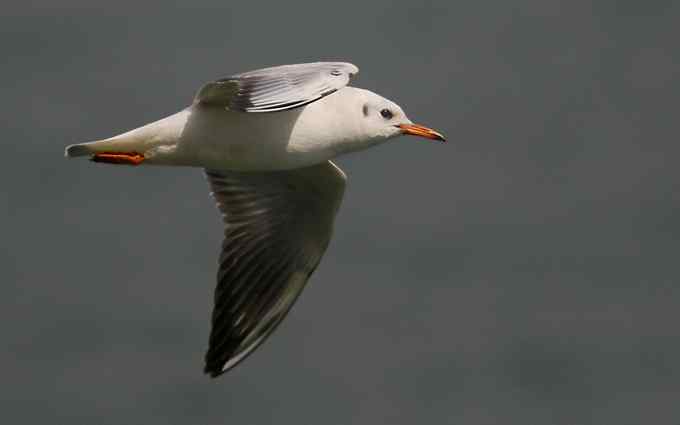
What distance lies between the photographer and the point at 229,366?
27.2ft

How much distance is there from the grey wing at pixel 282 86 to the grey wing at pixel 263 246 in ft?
4.70

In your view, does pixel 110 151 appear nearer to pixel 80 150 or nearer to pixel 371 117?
pixel 80 150

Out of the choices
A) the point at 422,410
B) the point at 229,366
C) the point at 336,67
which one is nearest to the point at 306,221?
the point at 229,366

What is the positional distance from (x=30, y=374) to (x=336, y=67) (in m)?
11.1

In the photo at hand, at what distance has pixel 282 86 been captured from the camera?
657cm

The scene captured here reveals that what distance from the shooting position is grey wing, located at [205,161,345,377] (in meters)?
8.33

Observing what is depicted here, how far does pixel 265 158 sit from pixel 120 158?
2.25 ft

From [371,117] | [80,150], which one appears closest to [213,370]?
[80,150]

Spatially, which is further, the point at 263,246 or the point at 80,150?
the point at 263,246

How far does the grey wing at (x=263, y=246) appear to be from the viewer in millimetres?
8328

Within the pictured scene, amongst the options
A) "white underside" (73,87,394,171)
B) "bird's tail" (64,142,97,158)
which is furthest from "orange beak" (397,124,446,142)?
"bird's tail" (64,142,97,158)

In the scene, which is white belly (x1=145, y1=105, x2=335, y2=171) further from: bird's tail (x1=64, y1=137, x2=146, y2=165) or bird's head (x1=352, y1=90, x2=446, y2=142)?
bird's head (x1=352, y1=90, x2=446, y2=142)

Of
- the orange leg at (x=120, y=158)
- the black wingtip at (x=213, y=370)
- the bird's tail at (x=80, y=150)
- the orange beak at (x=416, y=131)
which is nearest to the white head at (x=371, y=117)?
the orange beak at (x=416, y=131)

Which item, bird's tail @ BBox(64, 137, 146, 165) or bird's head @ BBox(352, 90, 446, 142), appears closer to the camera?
bird's tail @ BBox(64, 137, 146, 165)
